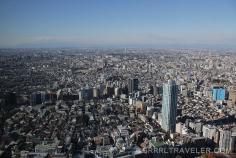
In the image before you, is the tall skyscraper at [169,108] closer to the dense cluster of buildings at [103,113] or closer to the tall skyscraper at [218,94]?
the dense cluster of buildings at [103,113]

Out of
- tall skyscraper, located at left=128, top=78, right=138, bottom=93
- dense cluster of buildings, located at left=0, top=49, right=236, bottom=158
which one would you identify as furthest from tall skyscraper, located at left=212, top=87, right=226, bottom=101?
tall skyscraper, located at left=128, top=78, right=138, bottom=93

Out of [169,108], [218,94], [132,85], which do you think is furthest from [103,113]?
[218,94]

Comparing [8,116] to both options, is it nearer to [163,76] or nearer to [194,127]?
[194,127]

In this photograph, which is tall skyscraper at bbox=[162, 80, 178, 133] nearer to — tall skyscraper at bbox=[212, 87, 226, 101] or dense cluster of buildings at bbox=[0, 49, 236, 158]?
dense cluster of buildings at bbox=[0, 49, 236, 158]

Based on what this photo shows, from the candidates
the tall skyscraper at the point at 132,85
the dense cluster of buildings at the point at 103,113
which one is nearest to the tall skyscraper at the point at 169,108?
the dense cluster of buildings at the point at 103,113

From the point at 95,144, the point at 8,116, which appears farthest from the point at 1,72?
the point at 95,144

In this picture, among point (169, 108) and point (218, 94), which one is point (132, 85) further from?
point (169, 108)
